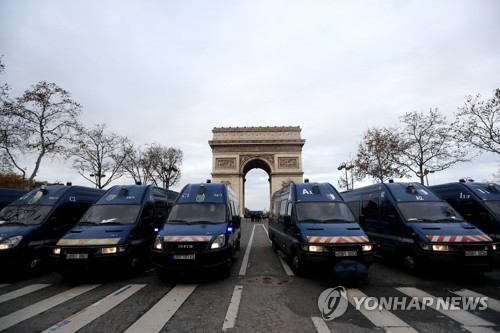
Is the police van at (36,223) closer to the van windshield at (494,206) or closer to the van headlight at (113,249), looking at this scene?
the van headlight at (113,249)

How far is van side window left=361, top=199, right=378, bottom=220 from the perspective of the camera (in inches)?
350

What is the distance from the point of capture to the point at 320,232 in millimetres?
6090

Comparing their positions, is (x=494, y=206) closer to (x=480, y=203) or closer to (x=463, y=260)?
(x=480, y=203)

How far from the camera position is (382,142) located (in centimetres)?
2447

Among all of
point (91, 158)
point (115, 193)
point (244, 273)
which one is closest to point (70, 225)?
point (115, 193)

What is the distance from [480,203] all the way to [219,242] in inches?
333

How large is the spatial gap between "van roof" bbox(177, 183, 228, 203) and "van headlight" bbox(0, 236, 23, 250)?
404 cm

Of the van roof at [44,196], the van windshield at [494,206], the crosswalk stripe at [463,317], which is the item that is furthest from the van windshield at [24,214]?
the van windshield at [494,206]

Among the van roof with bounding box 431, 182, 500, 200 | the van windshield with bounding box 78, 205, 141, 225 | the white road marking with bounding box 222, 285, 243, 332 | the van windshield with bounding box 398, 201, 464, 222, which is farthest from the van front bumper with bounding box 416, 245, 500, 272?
the van windshield with bounding box 78, 205, 141, 225

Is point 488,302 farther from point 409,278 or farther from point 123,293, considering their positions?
point 123,293

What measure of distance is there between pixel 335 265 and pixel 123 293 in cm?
461

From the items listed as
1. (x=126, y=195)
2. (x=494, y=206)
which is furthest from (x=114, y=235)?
(x=494, y=206)

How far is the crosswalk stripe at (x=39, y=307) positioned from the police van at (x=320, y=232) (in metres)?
4.99

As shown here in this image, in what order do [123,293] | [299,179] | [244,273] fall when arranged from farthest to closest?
[299,179]
[244,273]
[123,293]
